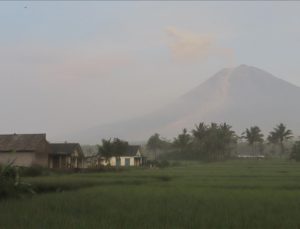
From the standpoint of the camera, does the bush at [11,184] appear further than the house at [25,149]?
No

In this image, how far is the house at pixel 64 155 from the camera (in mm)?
50312

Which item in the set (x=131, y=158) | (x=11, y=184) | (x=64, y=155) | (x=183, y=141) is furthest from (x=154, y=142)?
(x=11, y=184)

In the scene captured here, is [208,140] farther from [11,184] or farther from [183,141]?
[11,184]

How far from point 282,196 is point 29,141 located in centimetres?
3271

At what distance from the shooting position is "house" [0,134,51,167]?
44938 mm

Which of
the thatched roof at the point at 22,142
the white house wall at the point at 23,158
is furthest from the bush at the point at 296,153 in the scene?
the white house wall at the point at 23,158

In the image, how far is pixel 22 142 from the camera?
4612cm

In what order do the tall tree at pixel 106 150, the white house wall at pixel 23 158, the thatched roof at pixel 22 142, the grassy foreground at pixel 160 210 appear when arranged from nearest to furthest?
the grassy foreground at pixel 160 210
the white house wall at pixel 23 158
the thatched roof at pixel 22 142
the tall tree at pixel 106 150

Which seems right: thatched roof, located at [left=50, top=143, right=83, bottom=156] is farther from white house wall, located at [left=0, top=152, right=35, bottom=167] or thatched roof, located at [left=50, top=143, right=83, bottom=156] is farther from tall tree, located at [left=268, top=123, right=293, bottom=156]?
tall tree, located at [left=268, top=123, right=293, bottom=156]

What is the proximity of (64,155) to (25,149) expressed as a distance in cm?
659

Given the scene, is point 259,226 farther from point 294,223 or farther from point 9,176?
point 9,176

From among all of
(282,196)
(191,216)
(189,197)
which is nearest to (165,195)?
(189,197)

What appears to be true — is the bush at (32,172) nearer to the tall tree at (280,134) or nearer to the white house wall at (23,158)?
the white house wall at (23,158)

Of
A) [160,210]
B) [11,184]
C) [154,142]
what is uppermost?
[154,142]
